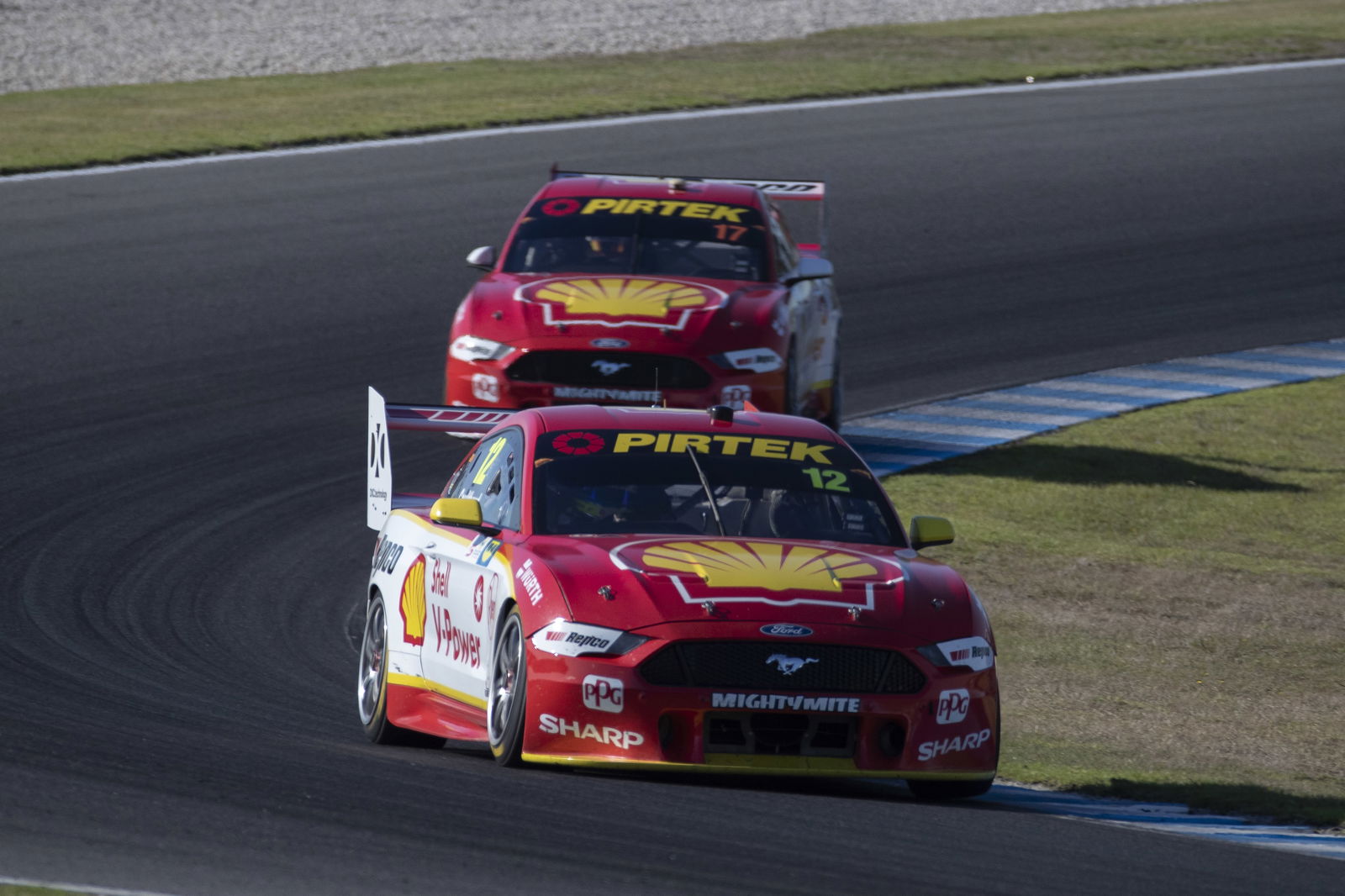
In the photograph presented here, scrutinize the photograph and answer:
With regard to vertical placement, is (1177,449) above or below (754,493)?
below

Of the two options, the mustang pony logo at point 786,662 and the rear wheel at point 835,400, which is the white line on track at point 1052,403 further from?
the mustang pony logo at point 786,662

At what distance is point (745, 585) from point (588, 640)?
545 millimetres

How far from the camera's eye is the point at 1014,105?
2878 centimetres

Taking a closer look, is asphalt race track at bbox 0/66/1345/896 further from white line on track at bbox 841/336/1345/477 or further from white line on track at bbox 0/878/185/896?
white line on track at bbox 841/336/1345/477

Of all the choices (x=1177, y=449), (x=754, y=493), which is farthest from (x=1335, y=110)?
(x=754, y=493)

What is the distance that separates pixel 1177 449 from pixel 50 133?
1384 cm

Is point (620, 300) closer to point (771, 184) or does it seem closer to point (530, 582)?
point (771, 184)

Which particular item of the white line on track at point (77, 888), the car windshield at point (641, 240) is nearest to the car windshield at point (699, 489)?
the white line on track at point (77, 888)

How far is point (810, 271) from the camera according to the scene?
14.6 m

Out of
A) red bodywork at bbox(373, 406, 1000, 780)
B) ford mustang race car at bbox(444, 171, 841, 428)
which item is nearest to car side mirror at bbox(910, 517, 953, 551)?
red bodywork at bbox(373, 406, 1000, 780)

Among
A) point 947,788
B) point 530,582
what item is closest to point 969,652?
point 947,788

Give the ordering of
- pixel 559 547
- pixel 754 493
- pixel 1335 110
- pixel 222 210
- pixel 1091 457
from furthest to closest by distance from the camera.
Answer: pixel 1335 110, pixel 222 210, pixel 1091 457, pixel 754 493, pixel 559 547

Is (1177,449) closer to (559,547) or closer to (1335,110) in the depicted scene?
(559,547)

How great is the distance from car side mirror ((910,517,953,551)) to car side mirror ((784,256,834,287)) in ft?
21.1
